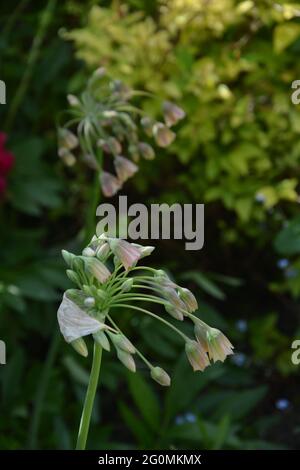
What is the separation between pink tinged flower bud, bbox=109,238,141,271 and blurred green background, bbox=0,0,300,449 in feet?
2.81

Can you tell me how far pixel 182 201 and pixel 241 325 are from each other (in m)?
0.40

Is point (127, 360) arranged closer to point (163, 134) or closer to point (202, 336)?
point (202, 336)

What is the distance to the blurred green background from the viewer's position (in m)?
2.20

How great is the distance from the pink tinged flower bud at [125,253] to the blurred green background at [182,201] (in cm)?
86

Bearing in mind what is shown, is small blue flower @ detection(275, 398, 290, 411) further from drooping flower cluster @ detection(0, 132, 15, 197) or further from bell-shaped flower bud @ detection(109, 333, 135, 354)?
bell-shaped flower bud @ detection(109, 333, 135, 354)

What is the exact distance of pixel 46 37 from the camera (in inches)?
113

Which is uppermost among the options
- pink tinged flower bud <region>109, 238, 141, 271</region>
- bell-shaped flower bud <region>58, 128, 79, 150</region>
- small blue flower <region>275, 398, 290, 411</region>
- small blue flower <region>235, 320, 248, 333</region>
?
small blue flower <region>235, 320, 248, 333</region>

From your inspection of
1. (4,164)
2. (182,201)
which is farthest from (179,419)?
(4,164)

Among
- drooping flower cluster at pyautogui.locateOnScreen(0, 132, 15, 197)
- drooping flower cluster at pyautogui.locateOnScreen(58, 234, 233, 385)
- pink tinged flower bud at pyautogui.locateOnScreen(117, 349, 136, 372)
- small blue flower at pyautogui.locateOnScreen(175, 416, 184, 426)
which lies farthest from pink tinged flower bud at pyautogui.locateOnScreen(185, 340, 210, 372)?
drooping flower cluster at pyautogui.locateOnScreen(0, 132, 15, 197)

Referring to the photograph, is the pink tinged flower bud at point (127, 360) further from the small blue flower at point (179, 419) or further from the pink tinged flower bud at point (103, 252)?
the small blue flower at point (179, 419)

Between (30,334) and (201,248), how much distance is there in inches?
23.0

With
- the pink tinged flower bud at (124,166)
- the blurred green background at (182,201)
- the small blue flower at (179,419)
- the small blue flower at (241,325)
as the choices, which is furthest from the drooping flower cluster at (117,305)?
the small blue flower at (241,325)

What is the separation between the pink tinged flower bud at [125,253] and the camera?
1.13m
